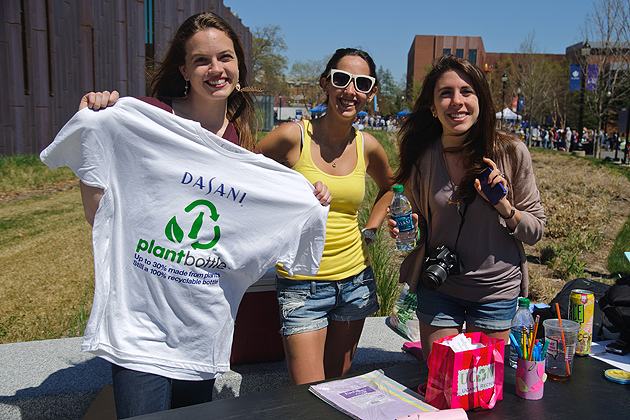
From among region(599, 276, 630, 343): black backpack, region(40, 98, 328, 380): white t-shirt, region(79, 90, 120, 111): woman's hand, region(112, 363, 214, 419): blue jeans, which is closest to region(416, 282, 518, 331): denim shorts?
region(599, 276, 630, 343): black backpack

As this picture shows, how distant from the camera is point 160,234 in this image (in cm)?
210

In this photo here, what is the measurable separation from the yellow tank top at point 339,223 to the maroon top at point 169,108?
436mm

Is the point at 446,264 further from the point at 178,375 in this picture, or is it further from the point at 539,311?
the point at 178,375

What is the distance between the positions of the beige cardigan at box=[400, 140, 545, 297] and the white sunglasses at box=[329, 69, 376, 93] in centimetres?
53

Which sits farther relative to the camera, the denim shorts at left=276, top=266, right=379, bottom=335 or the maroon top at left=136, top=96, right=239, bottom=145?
the denim shorts at left=276, top=266, right=379, bottom=335

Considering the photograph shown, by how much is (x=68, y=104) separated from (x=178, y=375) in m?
15.4

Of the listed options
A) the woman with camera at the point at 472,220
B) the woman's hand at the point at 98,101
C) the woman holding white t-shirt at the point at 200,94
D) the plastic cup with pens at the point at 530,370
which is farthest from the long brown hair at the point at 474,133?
the woman's hand at the point at 98,101

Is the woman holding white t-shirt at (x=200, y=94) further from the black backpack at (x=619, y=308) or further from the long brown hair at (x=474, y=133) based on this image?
the black backpack at (x=619, y=308)

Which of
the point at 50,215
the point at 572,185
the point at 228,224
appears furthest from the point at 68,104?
the point at 228,224

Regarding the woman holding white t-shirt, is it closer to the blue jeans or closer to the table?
the blue jeans

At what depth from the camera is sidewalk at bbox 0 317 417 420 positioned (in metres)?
3.00

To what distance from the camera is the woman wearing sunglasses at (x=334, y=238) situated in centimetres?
266

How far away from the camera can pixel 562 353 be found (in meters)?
2.21

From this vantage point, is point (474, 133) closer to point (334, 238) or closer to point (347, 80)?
point (347, 80)
